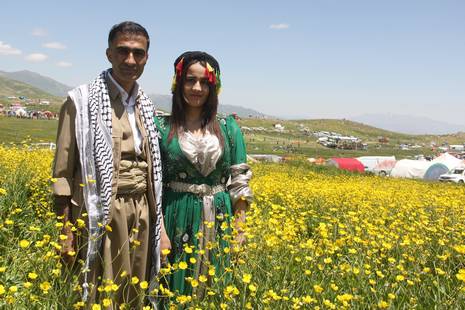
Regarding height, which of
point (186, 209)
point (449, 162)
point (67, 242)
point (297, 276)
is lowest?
point (449, 162)

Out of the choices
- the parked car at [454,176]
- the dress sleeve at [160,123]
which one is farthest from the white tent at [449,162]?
the dress sleeve at [160,123]

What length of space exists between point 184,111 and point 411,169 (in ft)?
101

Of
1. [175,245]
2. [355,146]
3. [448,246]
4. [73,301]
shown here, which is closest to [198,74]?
[175,245]

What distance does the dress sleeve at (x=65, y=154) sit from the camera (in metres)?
2.07

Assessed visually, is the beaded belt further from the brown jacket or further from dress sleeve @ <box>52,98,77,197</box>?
dress sleeve @ <box>52,98,77,197</box>

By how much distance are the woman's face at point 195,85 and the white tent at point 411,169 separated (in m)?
29.6

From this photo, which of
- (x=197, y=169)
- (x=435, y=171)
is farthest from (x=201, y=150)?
(x=435, y=171)

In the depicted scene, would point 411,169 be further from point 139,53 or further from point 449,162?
point 139,53

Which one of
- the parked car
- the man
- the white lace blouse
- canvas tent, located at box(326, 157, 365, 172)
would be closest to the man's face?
the man

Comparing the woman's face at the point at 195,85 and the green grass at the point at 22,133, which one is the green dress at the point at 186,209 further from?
the green grass at the point at 22,133

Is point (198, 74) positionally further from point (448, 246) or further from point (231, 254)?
point (448, 246)

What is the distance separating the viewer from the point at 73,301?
190cm

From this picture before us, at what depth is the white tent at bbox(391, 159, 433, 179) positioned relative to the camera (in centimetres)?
2980

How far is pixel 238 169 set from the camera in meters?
2.54
